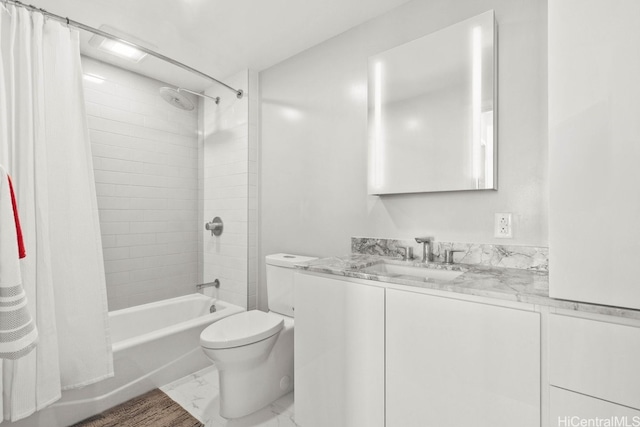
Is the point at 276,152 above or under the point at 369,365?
above

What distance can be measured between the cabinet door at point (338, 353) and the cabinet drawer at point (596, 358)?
0.57 m

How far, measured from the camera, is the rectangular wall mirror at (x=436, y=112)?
1.44 meters

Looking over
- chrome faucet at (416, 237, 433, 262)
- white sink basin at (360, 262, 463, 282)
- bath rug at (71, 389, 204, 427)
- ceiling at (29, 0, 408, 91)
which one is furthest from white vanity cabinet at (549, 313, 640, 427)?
ceiling at (29, 0, 408, 91)

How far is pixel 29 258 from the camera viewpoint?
1.34 metres

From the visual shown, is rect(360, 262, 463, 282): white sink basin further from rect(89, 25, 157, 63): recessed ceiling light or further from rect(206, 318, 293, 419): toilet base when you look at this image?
rect(89, 25, 157, 63): recessed ceiling light

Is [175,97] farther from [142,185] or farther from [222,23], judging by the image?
[142,185]

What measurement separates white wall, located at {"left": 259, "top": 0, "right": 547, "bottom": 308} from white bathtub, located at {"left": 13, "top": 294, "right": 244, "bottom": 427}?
672 mm

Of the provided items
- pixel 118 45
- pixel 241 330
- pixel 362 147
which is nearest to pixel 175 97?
pixel 118 45

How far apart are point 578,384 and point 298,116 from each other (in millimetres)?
2065

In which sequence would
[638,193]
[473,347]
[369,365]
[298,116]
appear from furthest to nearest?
[298,116] < [369,365] < [473,347] < [638,193]

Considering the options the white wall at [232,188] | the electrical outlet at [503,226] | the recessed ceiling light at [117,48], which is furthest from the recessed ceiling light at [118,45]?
the electrical outlet at [503,226]

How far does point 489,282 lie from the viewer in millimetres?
1109

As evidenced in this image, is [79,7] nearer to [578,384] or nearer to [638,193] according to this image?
[638,193]

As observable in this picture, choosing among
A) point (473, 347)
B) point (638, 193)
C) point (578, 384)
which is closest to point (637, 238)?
point (638, 193)
